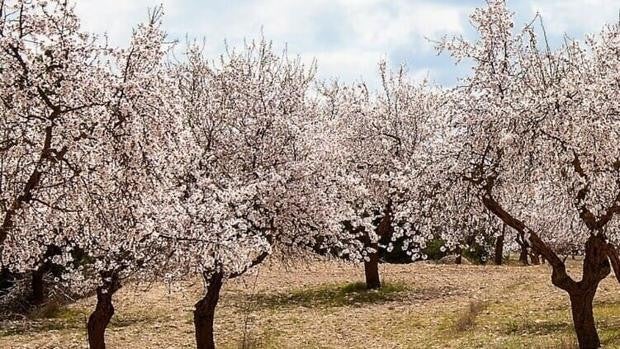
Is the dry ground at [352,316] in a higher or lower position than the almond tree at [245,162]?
lower

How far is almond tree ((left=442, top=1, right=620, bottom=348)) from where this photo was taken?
13016mm

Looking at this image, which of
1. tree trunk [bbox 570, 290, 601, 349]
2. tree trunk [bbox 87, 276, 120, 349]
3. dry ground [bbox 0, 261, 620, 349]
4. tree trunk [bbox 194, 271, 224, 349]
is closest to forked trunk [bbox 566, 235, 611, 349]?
tree trunk [bbox 570, 290, 601, 349]

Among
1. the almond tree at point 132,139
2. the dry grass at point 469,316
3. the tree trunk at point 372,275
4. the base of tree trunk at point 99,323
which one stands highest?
the almond tree at point 132,139

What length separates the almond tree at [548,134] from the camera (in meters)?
13.0

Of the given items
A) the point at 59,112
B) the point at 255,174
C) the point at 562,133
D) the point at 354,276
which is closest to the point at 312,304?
the point at 354,276

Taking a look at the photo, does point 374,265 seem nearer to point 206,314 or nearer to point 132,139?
point 206,314

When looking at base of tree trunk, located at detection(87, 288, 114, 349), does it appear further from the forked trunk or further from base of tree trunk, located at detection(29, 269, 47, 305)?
base of tree trunk, located at detection(29, 269, 47, 305)

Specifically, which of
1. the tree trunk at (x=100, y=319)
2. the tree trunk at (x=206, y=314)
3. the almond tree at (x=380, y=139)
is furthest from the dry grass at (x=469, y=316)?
the tree trunk at (x=100, y=319)

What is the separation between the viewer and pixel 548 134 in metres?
13.4

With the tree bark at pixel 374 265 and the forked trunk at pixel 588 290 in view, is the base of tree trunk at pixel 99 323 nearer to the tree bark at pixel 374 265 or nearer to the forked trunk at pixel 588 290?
the forked trunk at pixel 588 290

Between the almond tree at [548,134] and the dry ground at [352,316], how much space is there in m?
3.02

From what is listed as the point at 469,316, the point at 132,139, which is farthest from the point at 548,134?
the point at 469,316

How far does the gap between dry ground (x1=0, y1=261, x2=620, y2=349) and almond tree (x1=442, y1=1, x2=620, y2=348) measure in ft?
9.90

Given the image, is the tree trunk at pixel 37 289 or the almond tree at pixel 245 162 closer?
the almond tree at pixel 245 162
